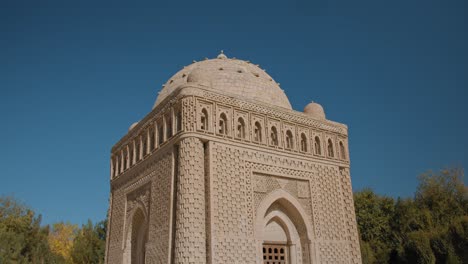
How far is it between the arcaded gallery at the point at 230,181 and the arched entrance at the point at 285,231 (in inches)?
1.2

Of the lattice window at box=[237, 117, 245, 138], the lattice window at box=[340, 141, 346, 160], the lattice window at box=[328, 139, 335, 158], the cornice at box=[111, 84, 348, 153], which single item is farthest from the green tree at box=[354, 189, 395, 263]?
the lattice window at box=[237, 117, 245, 138]

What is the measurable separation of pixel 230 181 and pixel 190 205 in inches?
58.6

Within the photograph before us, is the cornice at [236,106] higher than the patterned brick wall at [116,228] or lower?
higher

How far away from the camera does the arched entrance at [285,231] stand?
12.0m

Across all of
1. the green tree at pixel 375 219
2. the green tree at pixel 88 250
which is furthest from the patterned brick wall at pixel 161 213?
the green tree at pixel 375 219

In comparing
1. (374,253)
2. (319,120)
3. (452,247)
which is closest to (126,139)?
(319,120)

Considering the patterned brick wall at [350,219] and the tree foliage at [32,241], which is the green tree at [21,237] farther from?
the patterned brick wall at [350,219]

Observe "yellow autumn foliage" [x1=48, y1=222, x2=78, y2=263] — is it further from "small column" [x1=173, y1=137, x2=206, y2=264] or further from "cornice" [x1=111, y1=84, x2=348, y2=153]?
"small column" [x1=173, y1=137, x2=206, y2=264]

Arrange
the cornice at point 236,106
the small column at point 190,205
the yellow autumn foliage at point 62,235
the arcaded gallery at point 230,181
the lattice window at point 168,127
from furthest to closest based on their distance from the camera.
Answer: the yellow autumn foliage at point 62,235
the lattice window at point 168,127
the cornice at point 236,106
the arcaded gallery at point 230,181
the small column at point 190,205

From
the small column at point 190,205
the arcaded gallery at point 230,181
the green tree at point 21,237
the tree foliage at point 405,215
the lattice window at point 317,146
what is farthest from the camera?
the tree foliage at point 405,215

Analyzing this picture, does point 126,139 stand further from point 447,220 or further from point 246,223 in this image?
point 447,220

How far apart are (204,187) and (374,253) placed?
695 inches

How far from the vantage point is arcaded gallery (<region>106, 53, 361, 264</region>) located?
10438mm

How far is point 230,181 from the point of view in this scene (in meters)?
11.1
